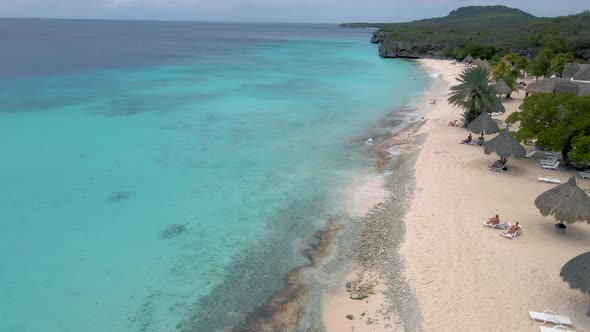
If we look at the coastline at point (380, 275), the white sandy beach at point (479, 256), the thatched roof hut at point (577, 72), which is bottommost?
the coastline at point (380, 275)

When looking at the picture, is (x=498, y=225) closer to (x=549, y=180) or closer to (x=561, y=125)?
(x=549, y=180)

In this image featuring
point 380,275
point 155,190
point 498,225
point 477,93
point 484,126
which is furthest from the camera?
point 477,93


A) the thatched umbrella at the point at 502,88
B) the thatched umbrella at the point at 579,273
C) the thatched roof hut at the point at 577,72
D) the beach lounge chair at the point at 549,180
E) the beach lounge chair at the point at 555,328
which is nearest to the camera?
the beach lounge chair at the point at 555,328

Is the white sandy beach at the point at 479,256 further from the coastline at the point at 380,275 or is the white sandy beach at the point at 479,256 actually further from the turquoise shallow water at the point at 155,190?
the turquoise shallow water at the point at 155,190

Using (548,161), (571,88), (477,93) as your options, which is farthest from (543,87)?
(548,161)

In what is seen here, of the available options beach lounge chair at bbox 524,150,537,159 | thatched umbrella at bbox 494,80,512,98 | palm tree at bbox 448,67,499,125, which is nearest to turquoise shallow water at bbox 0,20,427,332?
palm tree at bbox 448,67,499,125

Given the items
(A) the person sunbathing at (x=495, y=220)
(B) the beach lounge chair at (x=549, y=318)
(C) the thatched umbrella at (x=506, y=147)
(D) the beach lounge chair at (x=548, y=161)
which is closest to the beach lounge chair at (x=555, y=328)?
(B) the beach lounge chair at (x=549, y=318)

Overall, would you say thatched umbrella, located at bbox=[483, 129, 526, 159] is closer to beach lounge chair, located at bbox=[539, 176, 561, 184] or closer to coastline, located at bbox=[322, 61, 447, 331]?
beach lounge chair, located at bbox=[539, 176, 561, 184]
